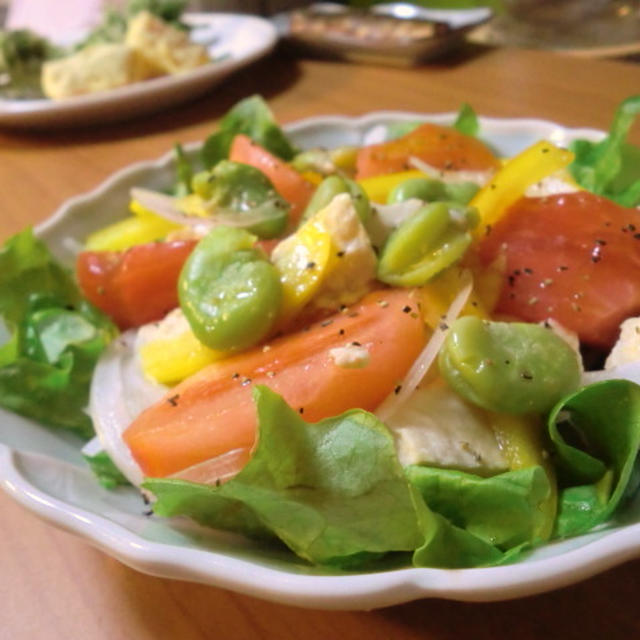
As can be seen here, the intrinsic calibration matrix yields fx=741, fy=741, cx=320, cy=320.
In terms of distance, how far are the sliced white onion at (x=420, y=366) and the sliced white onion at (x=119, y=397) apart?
0.40 meters

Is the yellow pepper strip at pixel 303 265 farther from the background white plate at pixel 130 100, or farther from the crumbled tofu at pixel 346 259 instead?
the background white plate at pixel 130 100

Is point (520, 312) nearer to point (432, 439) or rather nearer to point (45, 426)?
point (432, 439)

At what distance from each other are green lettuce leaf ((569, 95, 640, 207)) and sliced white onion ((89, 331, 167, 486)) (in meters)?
1.01

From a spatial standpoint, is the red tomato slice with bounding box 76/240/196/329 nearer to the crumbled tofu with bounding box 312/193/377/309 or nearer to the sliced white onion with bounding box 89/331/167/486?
the sliced white onion with bounding box 89/331/167/486

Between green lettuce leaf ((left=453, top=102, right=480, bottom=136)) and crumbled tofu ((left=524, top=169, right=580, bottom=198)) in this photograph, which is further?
green lettuce leaf ((left=453, top=102, right=480, bottom=136))

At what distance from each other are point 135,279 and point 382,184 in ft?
1.76

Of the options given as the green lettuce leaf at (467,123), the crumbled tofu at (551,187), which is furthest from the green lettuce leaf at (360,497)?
the green lettuce leaf at (467,123)

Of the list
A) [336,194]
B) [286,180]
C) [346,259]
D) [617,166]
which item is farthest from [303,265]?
[617,166]

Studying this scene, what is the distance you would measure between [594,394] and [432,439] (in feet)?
0.73

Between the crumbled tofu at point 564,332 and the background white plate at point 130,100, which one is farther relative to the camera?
the background white plate at point 130,100

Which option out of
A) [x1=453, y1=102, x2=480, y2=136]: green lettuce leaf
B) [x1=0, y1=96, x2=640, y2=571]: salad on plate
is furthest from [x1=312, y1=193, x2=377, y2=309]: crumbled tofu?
[x1=453, y1=102, x2=480, y2=136]: green lettuce leaf

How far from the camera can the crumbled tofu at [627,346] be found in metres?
1.10

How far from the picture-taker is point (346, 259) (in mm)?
1197

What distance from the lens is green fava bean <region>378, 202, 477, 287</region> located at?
117 centimetres
